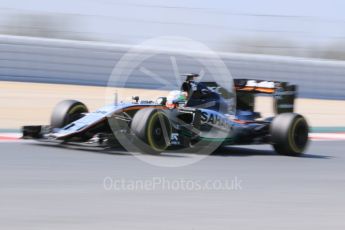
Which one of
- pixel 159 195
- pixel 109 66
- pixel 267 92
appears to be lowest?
pixel 159 195

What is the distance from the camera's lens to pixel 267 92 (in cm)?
1142

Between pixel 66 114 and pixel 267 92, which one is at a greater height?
pixel 267 92

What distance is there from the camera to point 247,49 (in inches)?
842

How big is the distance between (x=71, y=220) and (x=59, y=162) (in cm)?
324

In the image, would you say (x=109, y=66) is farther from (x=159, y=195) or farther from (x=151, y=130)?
(x=159, y=195)

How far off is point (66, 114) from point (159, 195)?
3.94 meters

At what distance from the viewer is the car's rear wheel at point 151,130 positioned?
9.46m

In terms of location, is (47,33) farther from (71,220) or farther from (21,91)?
(71,220)
